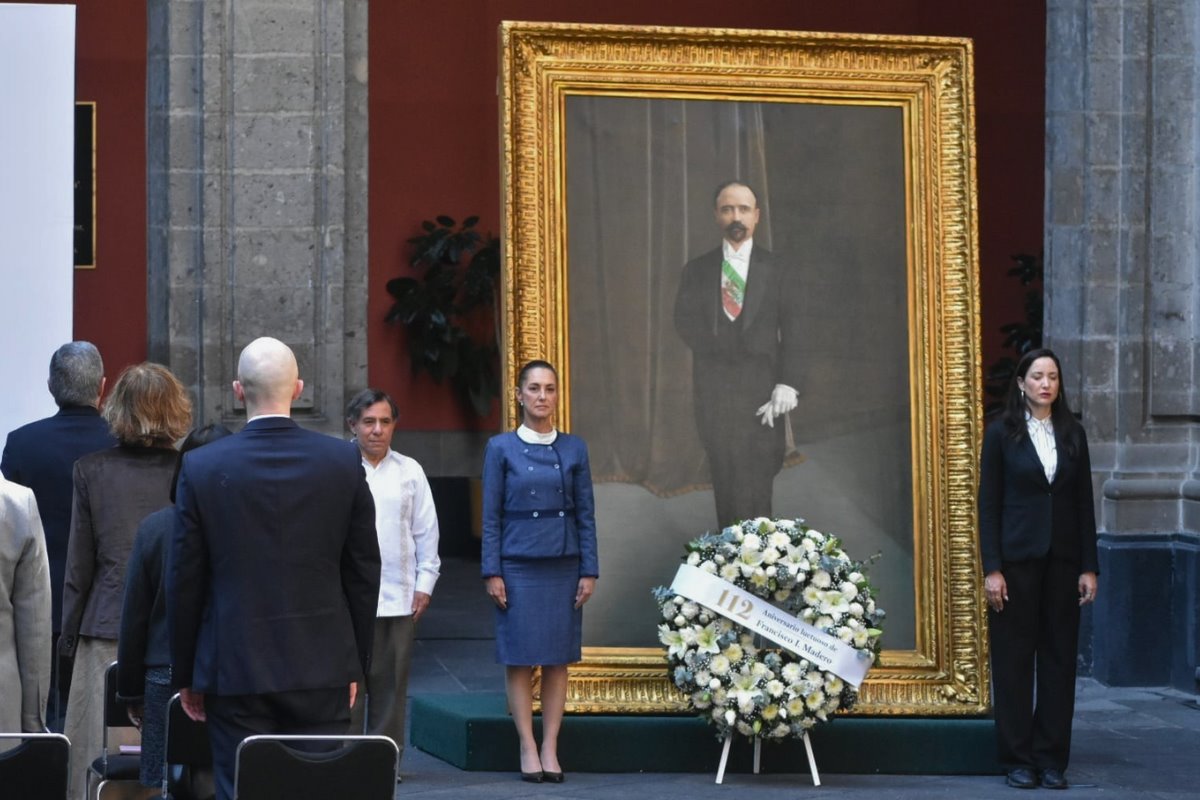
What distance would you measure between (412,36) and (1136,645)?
790cm

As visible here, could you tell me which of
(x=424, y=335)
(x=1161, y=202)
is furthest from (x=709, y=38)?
(x=424, y=335)

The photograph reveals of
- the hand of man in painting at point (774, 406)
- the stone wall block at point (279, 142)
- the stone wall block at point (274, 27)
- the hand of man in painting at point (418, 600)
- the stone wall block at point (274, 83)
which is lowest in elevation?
the hand of man in painting at point (418, 600)

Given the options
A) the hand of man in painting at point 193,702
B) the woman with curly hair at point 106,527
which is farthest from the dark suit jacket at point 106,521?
the hand of man in painting at point 193,702

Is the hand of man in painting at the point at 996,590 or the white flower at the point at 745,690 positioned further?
the hand of man in painting at the point at 996,590

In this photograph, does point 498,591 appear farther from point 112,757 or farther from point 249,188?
point 249,188

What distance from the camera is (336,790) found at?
163 inches

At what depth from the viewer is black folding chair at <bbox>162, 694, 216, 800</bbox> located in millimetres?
4840

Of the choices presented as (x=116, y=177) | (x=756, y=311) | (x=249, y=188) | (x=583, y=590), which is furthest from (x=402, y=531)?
(x=116, y=177)

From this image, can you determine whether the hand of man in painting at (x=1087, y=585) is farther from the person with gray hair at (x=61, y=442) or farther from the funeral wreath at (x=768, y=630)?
the person with gray hair at (x=61, y=442)

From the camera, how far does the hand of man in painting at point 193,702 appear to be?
4570 millimetres

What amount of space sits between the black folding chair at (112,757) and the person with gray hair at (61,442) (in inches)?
44.2

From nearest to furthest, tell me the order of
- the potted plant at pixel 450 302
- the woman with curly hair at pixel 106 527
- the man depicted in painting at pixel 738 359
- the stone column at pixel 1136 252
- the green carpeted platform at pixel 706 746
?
the woman with curly hair at pixel 106 527 → the green carpeted platform at pixel 706 746 → the man depicted in painting at pixel 738 359 → the stone column at pixel 1136 252 → the potted plant at pixel 450 302

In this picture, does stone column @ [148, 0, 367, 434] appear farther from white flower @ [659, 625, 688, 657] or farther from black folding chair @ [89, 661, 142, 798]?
black folding chair @ [89, 661, 142, 798]

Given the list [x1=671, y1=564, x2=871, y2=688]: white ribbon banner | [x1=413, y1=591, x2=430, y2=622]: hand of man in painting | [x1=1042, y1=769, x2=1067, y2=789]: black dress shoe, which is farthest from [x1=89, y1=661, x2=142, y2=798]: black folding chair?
[x1=1042, y1=769, x2=1067, y2=789]: black dress shoe
